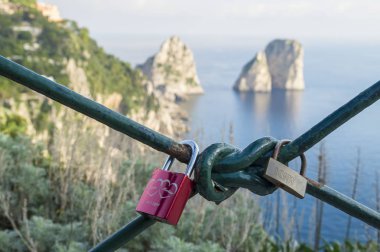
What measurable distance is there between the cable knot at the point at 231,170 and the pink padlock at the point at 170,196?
13 millimetres

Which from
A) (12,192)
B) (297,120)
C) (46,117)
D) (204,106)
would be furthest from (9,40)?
(12,192)

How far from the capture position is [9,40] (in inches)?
1288

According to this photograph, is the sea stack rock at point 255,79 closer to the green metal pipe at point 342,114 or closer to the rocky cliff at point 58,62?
the rocky cliff at point 58,62

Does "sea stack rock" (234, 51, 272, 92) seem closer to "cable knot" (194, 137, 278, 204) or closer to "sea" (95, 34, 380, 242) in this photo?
"sea" (95, 34, 380, 242)

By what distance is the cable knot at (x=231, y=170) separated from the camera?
539mm

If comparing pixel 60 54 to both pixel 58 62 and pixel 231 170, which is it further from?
pixel 231 170

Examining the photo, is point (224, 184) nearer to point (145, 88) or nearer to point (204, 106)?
point (145, 88)

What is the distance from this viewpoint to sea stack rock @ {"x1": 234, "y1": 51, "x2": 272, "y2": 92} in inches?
2461

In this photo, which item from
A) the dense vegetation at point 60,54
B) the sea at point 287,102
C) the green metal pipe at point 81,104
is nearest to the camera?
the green metal pipe at point 81,104

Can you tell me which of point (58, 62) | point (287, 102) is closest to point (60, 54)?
point (58, 62)

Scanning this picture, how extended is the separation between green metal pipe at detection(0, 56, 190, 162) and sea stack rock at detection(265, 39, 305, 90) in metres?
62.7

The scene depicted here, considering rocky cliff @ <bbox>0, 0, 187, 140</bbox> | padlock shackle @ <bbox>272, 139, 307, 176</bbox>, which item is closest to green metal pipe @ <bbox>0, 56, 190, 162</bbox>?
padlock shackle @ <bbox>272, 139, 307, 176</bbox>

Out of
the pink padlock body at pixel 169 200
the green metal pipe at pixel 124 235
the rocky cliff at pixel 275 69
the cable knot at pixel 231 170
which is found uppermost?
the cable knot at pixel 231 170

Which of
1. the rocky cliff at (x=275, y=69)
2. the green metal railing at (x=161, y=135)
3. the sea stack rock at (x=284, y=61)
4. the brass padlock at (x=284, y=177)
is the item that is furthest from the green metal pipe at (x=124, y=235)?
the sea stack rock at (x=284, y=61)
